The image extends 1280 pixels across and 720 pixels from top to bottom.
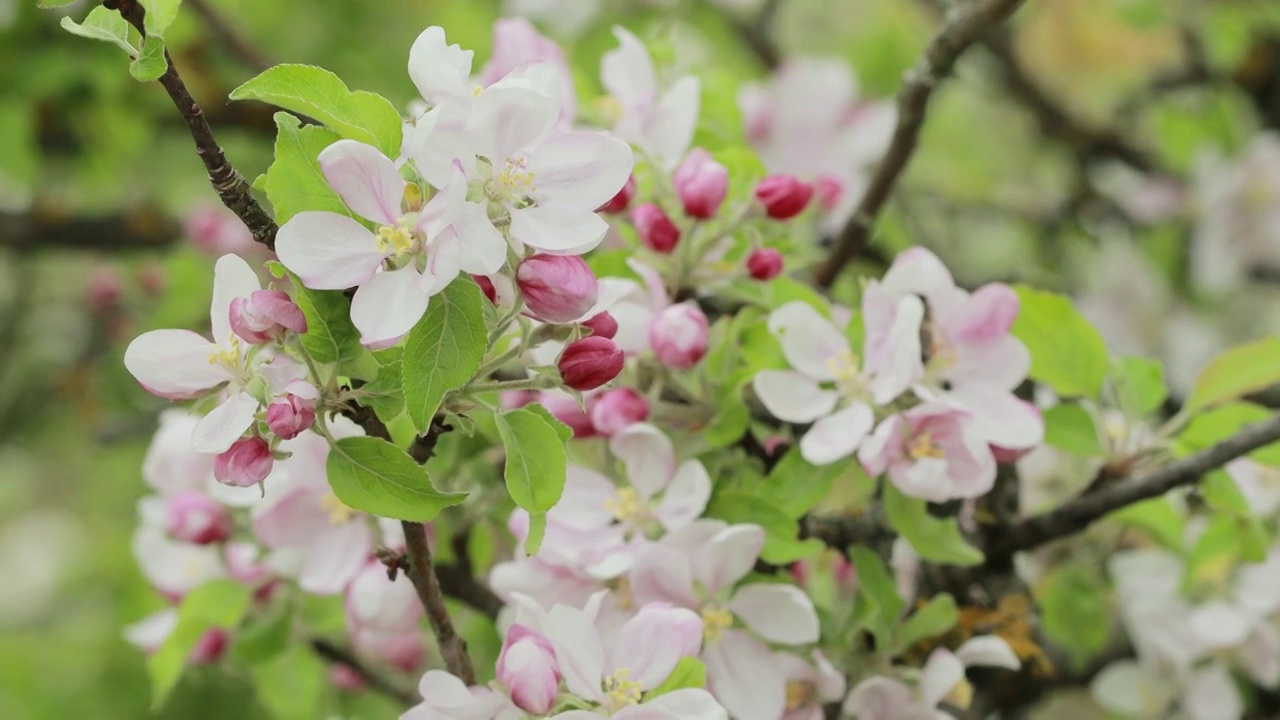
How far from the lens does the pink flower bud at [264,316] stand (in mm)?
448

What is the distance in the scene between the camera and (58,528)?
2385 mm

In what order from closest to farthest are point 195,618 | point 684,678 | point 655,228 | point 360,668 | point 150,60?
point 150,60, point 684,678, point 655,228, point 195,618, point 360,668

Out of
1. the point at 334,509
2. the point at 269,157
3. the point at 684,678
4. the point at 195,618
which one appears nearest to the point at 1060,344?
the point at 684,678

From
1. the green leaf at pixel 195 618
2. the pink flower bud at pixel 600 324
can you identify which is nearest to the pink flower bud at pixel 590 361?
the pink flower bud at pixel 600 324

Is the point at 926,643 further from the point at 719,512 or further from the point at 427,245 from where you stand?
the point at 427,245

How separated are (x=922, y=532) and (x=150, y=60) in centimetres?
42

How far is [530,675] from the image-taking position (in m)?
0.49

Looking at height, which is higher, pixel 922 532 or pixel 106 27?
pixel 106 27

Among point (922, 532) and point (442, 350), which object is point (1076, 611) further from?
point (442, 350)

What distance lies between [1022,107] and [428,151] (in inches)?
47.7

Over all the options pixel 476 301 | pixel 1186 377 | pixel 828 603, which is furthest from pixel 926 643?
pixel 1186 377

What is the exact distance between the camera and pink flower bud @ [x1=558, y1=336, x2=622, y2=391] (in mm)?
477

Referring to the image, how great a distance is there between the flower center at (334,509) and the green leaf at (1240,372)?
1.61 feet

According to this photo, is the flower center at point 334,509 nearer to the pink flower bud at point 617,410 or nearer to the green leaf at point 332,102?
the pink flower bud at point 617,410
